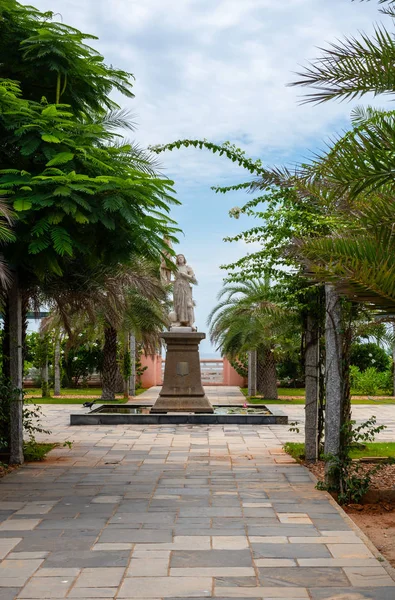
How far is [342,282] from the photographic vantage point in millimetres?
4633

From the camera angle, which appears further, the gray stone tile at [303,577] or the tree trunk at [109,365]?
the tree trunk at [109,365]

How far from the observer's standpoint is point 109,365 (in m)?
22.4

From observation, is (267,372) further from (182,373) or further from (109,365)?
(182,373)

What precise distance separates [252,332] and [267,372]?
73.0 inches

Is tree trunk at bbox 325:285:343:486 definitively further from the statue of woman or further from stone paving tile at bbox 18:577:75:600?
the statue of woman

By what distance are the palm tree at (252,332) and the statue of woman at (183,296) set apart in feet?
8.77

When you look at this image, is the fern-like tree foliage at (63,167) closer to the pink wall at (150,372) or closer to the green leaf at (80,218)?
the green leaf at (80,218)

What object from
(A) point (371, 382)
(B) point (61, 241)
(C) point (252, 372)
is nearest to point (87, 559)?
(B) point (61, 241)

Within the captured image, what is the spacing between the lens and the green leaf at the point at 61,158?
26.0ft

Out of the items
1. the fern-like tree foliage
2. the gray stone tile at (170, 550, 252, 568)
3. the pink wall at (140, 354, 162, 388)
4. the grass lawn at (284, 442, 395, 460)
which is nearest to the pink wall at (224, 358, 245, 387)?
the pink wall at (140, 354, 162, 388)

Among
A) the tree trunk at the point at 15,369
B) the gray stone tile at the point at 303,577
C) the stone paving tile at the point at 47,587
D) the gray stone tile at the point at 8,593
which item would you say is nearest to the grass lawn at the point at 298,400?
the tree trunk at the point at 15,369

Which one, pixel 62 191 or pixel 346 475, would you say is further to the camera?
pixel 346 475

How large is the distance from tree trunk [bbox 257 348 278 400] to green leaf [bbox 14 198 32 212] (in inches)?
644

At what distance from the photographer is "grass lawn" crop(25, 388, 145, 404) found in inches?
884
